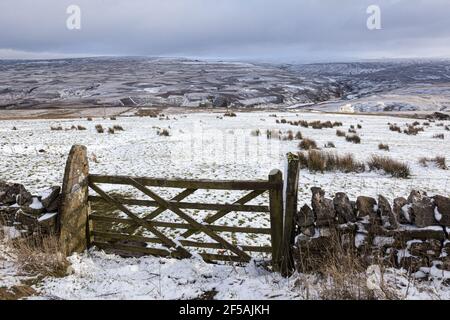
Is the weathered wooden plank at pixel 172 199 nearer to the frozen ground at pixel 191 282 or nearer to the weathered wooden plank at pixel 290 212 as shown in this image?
the frozen ground at pixel 191 282

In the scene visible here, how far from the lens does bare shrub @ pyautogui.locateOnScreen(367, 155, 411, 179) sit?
10.6 meters

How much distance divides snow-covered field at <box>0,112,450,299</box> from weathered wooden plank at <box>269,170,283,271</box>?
0.33 meters

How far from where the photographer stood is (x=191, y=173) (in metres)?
11.2

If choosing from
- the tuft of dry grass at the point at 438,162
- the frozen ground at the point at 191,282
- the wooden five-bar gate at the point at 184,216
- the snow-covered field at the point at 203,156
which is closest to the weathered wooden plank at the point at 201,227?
the wooden five-bar gate at the point at 184,216

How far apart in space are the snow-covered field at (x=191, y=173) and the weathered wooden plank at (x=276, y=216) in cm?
33

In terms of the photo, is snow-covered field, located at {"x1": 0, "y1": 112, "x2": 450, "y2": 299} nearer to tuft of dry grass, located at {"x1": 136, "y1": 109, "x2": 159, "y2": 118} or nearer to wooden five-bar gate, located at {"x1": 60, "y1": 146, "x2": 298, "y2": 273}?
wooden five-bar gate, located at {"x1": 60, "y1": 146, "x2": 298, "y2": 273}

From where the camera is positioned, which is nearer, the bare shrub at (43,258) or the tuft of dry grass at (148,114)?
the bare shrub at (43,258)

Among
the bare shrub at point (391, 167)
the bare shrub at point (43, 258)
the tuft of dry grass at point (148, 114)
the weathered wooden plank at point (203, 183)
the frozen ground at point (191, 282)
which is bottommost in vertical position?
the frozen ground at point (191, 282)

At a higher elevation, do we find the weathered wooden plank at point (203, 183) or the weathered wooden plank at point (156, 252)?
the weathered wooden plank at point (203, 183)

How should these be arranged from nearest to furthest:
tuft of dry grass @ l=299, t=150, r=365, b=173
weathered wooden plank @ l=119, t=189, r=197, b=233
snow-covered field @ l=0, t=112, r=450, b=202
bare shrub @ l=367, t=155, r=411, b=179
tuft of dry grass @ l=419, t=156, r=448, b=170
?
1. weathered wooden plank @ l=119, t=189, r=197, b=233
2. snow-covered field @ l=0, t=112, r=450, b=202
3. bare shrub @ l=367, t=155, r=411, b=179
4. tuft of dry grass @ l=299, t=150, r=365, b=173
5. tuft of dry grass @ l=419, t=156, r=448, b=170

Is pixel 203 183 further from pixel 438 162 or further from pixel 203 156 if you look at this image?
pixel 438 162

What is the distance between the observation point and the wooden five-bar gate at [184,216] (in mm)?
4719

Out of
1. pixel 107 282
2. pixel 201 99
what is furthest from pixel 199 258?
pixel 201 99

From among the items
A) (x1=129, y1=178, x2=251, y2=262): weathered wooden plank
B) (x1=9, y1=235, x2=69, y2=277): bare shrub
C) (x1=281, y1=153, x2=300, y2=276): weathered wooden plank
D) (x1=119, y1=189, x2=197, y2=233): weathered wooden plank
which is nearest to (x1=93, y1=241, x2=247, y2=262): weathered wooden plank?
(x1=129, y1=178, x2=251, y2=262): weathered wooden plank
